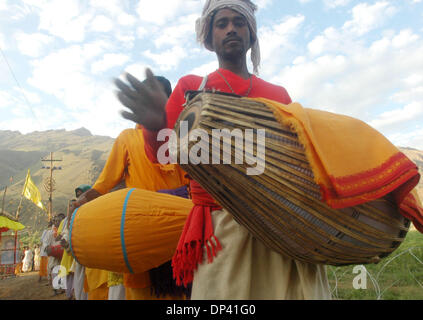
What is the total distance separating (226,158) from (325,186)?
11.4 inches

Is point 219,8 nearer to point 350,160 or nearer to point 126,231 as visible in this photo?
point 350,160

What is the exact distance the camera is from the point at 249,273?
3.68 feet

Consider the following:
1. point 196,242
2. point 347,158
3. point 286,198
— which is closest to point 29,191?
point 196,242

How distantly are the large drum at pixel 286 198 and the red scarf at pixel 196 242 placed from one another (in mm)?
219

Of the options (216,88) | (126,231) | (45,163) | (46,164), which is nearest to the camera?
(216,88)

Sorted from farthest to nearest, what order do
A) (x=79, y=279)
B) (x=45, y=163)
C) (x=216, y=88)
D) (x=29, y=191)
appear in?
(x=45, y=163), (x=29, y=191), (x=79, y=279), (x=216, y=88)

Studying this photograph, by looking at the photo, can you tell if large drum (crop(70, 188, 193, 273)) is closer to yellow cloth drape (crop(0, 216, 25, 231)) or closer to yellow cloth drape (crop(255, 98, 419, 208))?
yellow cloth drape (crop(255, 98, 419, 208))

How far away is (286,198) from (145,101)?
2.29 ft

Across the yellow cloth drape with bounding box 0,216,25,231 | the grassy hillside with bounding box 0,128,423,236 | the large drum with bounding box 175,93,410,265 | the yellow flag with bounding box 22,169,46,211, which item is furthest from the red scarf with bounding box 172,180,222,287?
the grassy hillside with bounding box 0,128,423,236

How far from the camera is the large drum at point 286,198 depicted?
87 centimetres

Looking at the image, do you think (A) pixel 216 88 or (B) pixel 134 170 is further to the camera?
(B) pixel 134 170

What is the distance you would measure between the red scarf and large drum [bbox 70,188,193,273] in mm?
541

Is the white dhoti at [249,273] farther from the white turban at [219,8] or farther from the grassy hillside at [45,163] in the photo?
the grassy hillside at [45,163]
